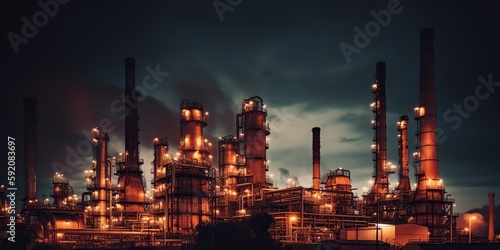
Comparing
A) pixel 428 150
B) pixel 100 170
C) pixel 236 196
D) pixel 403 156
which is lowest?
pixel 236 196

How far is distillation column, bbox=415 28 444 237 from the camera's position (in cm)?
5672

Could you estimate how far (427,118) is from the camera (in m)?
56.8

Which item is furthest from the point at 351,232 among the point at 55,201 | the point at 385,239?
the point at 55,201

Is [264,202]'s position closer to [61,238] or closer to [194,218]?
[194,218]

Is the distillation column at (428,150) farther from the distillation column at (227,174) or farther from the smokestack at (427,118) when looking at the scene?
the distillation column at (227,174)

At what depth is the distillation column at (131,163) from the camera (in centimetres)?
6075

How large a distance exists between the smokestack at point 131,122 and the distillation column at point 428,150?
3813 cm

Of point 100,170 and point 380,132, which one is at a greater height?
point 380,132

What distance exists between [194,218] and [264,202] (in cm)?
925

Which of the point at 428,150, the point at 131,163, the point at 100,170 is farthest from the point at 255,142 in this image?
the point at 100,170

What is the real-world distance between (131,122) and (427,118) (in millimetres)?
39213

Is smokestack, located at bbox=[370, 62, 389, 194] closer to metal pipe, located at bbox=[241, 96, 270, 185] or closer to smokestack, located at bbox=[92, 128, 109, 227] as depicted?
metal pipe, located at bbox=[241, 96, 270, 185]

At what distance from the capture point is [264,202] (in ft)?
180

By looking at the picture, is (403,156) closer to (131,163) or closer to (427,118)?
(427,118)
